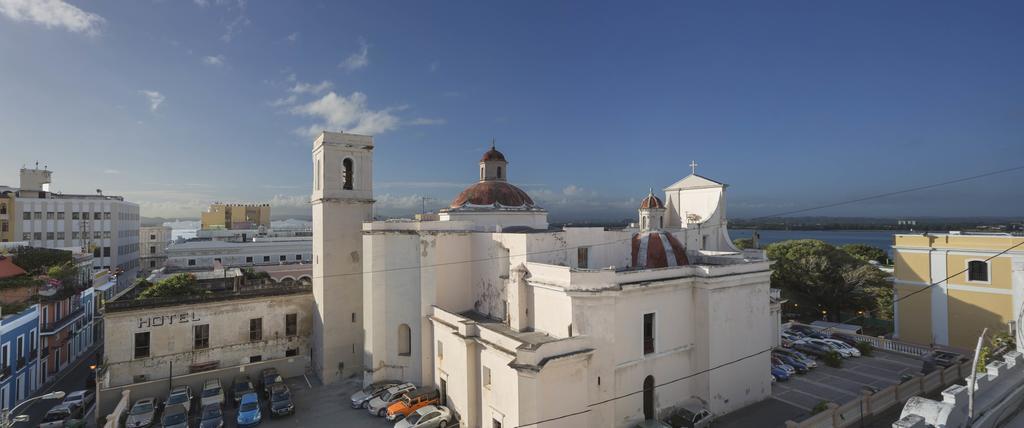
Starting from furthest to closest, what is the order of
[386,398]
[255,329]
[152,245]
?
[152,245] < [255,329] < [386,398]

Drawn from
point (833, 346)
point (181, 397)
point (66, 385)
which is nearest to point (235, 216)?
point (66, 385)

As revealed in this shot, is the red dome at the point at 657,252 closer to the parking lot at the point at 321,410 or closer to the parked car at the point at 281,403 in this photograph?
the parking lot at the point at 321,410

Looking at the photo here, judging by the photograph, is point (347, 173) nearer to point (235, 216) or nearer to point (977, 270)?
point (977, 270)

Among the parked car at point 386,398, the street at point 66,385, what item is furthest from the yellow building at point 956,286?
the street at point 66,385

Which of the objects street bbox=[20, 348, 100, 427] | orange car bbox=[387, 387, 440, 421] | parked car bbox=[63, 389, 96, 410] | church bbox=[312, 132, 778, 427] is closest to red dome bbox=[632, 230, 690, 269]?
church bbox=[312, 132, 778, 427]

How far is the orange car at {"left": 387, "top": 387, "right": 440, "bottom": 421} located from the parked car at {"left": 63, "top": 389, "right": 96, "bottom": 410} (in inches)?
587

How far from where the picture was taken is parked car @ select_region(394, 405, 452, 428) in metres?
18.3

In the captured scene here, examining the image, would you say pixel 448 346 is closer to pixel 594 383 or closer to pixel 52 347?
pixel 594 383

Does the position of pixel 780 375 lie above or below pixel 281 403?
below

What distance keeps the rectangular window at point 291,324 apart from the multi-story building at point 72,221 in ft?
110

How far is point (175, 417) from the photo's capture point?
18562 millimetres

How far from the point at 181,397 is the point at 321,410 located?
6.16m

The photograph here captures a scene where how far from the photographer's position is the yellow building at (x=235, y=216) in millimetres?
75875

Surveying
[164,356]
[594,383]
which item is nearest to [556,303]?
[594,383]
